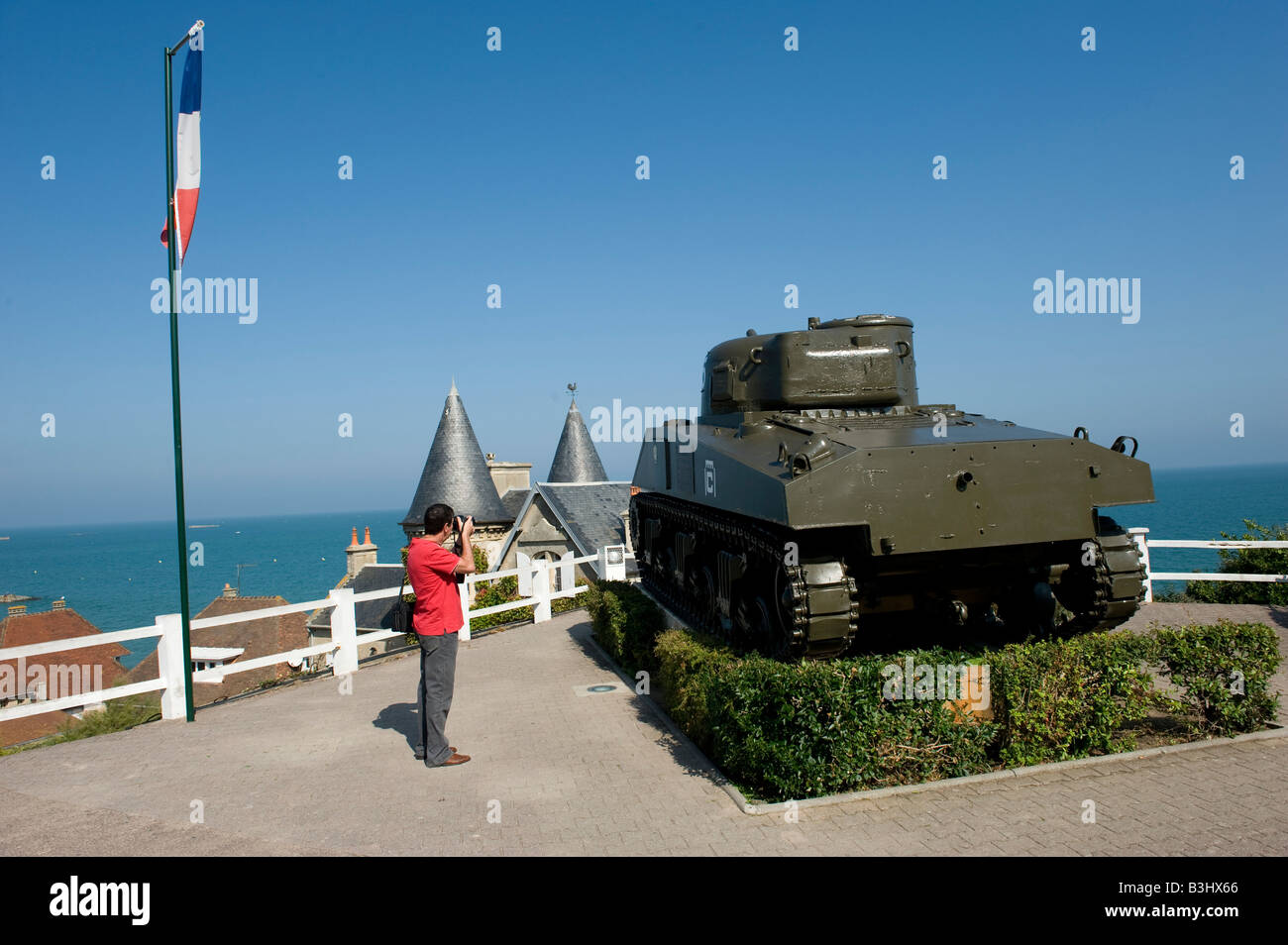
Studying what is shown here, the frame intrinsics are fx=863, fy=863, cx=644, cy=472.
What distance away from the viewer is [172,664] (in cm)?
882

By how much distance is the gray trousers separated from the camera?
707cm

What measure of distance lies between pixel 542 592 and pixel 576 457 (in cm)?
1965

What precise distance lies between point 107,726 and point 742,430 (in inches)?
283

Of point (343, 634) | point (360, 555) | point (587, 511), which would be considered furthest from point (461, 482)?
point (343, 634)

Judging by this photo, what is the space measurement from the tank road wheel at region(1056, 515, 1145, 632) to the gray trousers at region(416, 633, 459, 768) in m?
5.73

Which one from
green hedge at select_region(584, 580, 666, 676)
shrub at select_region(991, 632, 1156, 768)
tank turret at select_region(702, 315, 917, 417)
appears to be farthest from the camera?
green hedge at select_region(584, 580, 666, 676)

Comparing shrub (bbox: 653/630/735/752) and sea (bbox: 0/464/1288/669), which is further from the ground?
shrub (bbox: 653/630/735/752)

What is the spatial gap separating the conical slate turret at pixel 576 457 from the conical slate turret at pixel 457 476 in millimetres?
4150

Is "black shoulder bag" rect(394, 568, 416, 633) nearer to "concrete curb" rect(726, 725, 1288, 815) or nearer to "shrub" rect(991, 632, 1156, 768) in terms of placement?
"concrete curb" rect(726, 725, 1288, 815)

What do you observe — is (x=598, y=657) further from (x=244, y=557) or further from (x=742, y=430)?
(x=244, y=557)

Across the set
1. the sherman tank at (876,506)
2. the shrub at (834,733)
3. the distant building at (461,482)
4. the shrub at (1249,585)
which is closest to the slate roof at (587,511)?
the distant building at (461,482)

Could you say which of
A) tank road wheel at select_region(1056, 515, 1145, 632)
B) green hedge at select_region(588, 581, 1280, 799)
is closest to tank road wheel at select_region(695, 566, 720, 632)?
green hedge at select_region(588, 581, 1280, 799)
